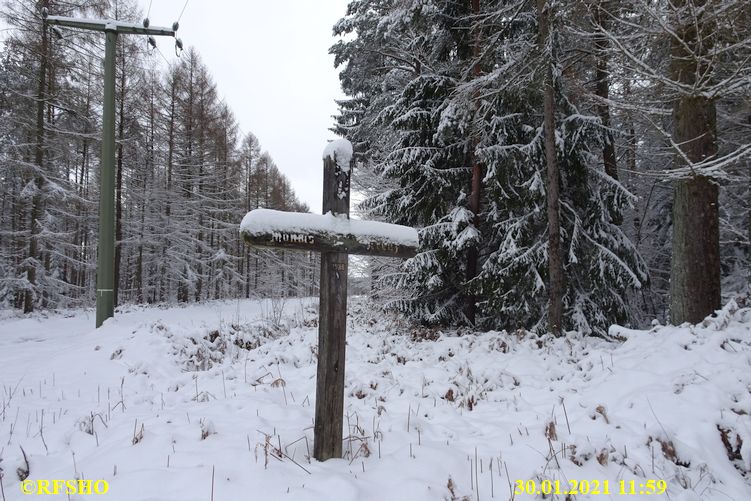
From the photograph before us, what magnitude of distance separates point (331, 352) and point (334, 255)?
77 cm

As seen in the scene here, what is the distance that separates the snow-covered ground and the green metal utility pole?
2.07 m

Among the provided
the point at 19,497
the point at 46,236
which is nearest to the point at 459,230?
the point at 19,497

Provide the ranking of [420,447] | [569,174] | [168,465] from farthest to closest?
[569,174] < [420,447] < [168,465]

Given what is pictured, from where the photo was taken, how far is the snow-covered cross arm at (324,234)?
2.59m

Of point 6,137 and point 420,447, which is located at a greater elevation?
point 6,137

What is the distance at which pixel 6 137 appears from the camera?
14.0 metres

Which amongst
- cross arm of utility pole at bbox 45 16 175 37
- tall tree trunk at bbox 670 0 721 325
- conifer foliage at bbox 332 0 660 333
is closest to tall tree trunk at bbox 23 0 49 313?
cross arm of utility pole at bbox 45 16 175 37

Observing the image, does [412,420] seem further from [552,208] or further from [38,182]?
[38,182]

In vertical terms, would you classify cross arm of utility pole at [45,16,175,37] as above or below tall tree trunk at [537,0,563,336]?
above

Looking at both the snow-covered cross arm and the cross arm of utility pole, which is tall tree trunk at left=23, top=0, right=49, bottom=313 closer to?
the cross arm of utility pole

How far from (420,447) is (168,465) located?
1.93 m

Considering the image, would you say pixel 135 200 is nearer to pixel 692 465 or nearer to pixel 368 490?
pixel 368 490

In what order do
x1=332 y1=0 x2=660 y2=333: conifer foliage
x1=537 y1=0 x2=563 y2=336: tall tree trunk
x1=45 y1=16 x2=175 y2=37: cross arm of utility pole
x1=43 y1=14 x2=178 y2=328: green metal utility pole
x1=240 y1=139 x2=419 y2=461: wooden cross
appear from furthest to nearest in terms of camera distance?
x1=43 y1=14 x2=178 y2=328: green metal utility pole → x1=45 y1=16 x2=175 y2=37: cross arm of utility pole → x1=332 y1=0 x2=660 y2=333: conifer foliage → x1=537 y1=0 x2=563 y2=336: tall tree trunk → x1=240 y1=139 x2=419 y2=461: wooden cross

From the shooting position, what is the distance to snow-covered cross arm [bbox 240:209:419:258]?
259cm
